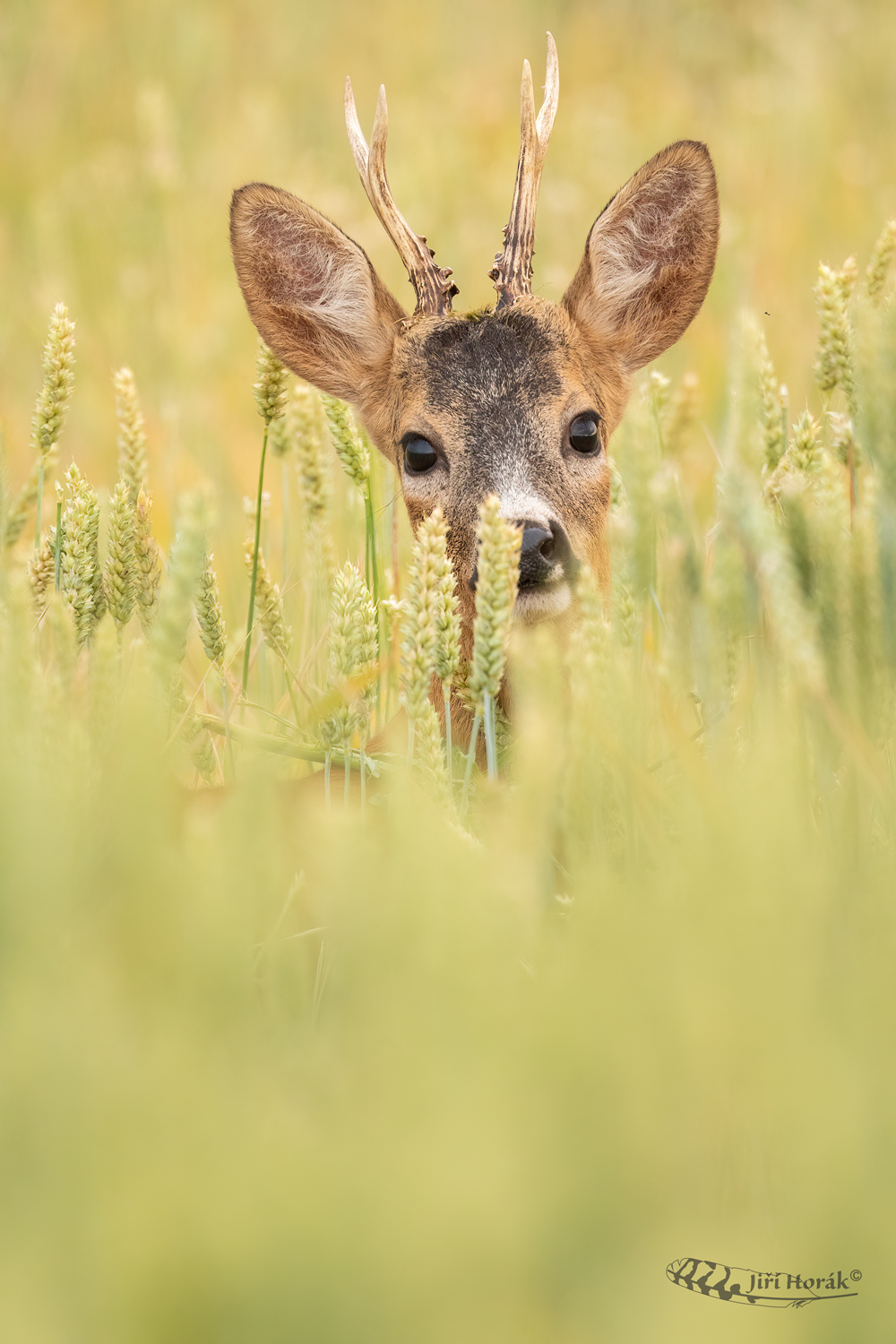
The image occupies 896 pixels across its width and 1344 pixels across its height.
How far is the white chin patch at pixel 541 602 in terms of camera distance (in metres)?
2.89

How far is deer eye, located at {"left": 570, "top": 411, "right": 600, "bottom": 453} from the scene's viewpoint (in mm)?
3484

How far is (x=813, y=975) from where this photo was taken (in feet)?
3.48

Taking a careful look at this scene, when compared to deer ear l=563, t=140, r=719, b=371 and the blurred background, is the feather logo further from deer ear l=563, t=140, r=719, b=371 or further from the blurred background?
the blurred background

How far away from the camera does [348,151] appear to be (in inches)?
430

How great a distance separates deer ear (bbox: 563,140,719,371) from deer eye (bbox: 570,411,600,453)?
0.49m

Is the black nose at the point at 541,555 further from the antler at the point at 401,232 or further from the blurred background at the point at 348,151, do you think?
the blurred background at the point at 348,151

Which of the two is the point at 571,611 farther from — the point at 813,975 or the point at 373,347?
the point at 813,975

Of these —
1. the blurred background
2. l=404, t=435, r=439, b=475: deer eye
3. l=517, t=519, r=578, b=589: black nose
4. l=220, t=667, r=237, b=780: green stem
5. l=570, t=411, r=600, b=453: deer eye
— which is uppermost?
the blurred background

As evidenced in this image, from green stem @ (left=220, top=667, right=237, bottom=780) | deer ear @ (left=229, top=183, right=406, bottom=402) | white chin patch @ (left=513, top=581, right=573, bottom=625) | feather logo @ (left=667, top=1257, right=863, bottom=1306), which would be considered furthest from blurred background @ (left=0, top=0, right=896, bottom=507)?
feather logo @ (left=667, top=1257, right=863, bottom=1306)

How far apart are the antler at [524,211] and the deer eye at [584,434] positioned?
0.40 meters

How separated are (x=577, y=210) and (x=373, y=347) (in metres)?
4.64

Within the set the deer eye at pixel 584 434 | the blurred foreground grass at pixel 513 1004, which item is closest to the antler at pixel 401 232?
the deer eye at pixel 584 434

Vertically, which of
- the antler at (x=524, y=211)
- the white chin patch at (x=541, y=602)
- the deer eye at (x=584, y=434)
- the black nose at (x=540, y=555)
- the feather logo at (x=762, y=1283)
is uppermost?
the antler at (x=524, y=211)

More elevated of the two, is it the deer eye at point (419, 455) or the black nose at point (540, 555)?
the deer eye at point (419, 455)
